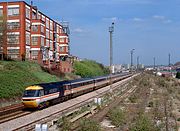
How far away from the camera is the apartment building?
7038 cm

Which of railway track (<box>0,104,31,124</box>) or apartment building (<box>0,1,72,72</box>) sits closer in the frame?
railway track (<box>0,104,31,124</box>)

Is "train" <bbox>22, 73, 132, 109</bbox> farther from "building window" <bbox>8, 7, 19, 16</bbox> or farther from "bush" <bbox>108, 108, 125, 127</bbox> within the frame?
"building window" <bbox>8, 7, 19, 16</bbox>

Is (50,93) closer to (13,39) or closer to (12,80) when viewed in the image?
(12,80)

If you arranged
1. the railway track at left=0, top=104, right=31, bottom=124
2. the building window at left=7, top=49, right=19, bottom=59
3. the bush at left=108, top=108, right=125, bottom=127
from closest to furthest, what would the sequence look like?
the bush at left=108, top=108, right=125, bottom=127 → the railway track at left=0, top=104, right=31, bottom=124 → the building window at left=7, top=49, right=19, bottom=59

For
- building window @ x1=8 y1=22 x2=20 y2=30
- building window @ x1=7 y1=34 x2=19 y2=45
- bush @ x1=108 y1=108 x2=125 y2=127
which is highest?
building window @ x1=8 y1=22 x2=20 y2=30

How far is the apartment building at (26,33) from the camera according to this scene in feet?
231

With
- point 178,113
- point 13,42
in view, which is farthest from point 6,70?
point 13,42

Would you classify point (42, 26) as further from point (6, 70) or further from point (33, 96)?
point (33, 96)

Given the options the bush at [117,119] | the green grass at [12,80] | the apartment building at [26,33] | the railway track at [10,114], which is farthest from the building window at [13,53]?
the bush at [117,119]

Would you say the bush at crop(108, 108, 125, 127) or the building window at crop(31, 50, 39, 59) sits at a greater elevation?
the building window at crop(31, 50, 39, 59)

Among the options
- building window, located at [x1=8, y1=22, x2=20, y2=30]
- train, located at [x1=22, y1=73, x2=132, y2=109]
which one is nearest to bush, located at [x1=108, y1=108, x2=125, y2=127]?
train, located at [x1=22, y1=73, x2=132, y2=109]

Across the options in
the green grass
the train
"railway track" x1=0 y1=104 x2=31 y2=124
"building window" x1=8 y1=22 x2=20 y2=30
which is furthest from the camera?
"building window" x1=8 y1=22 x2=20 y2=30

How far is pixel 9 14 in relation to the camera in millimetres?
71625

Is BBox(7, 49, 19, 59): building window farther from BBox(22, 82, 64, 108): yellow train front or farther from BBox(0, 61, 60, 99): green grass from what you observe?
BBox(22, 82, 64, 108): yellow train front
